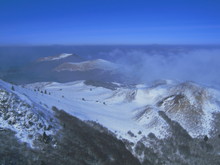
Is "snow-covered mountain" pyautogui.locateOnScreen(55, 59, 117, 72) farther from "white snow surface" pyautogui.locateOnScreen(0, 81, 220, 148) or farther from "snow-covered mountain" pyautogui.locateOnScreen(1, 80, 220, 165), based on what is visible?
"snow-covered mountain" pyautogui.locateOnScreen(1, 80, 220, 165)

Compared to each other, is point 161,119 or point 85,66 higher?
point 85,66

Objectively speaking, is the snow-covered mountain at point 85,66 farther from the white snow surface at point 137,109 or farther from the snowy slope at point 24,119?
the snowy slope at point 24,119

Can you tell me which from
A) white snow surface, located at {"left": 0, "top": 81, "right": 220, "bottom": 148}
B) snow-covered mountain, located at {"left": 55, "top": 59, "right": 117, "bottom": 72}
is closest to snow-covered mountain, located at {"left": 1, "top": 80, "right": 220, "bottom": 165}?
white snow surface, located at {"left": 0, "top": 81, "right": 220, "bottom": 148}

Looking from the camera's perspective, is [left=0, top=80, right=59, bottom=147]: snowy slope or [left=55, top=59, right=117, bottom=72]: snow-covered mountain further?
[left=55, top=59, right=117, bottom=72]: snow-covered mountain

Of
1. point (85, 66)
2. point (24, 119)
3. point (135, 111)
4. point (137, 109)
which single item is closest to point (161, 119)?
point (135, 111)

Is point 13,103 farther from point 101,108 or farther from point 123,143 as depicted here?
point 101,108

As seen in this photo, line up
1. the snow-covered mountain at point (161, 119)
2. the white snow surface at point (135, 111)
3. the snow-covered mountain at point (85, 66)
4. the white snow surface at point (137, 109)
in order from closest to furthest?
the snow-covered mountain at point (161, 119)
the white snow surface at point (137, 109)
the white snow surface at point (135, 111)
the snow-covered mountain at point (85, 66)

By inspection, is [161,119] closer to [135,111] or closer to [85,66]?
[135,111]

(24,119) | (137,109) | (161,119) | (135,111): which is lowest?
(135,111)

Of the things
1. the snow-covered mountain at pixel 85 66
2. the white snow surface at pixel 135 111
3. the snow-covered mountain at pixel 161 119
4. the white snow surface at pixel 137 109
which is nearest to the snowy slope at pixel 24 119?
the snow-covered mountain at pixel 161 119

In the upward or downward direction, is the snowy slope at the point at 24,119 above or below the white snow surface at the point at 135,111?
above

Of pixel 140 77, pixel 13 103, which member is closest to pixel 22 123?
pixel 13 103

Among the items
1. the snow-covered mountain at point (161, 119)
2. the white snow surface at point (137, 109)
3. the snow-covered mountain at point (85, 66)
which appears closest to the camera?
the snow-covered mountain at point (161, 119)
